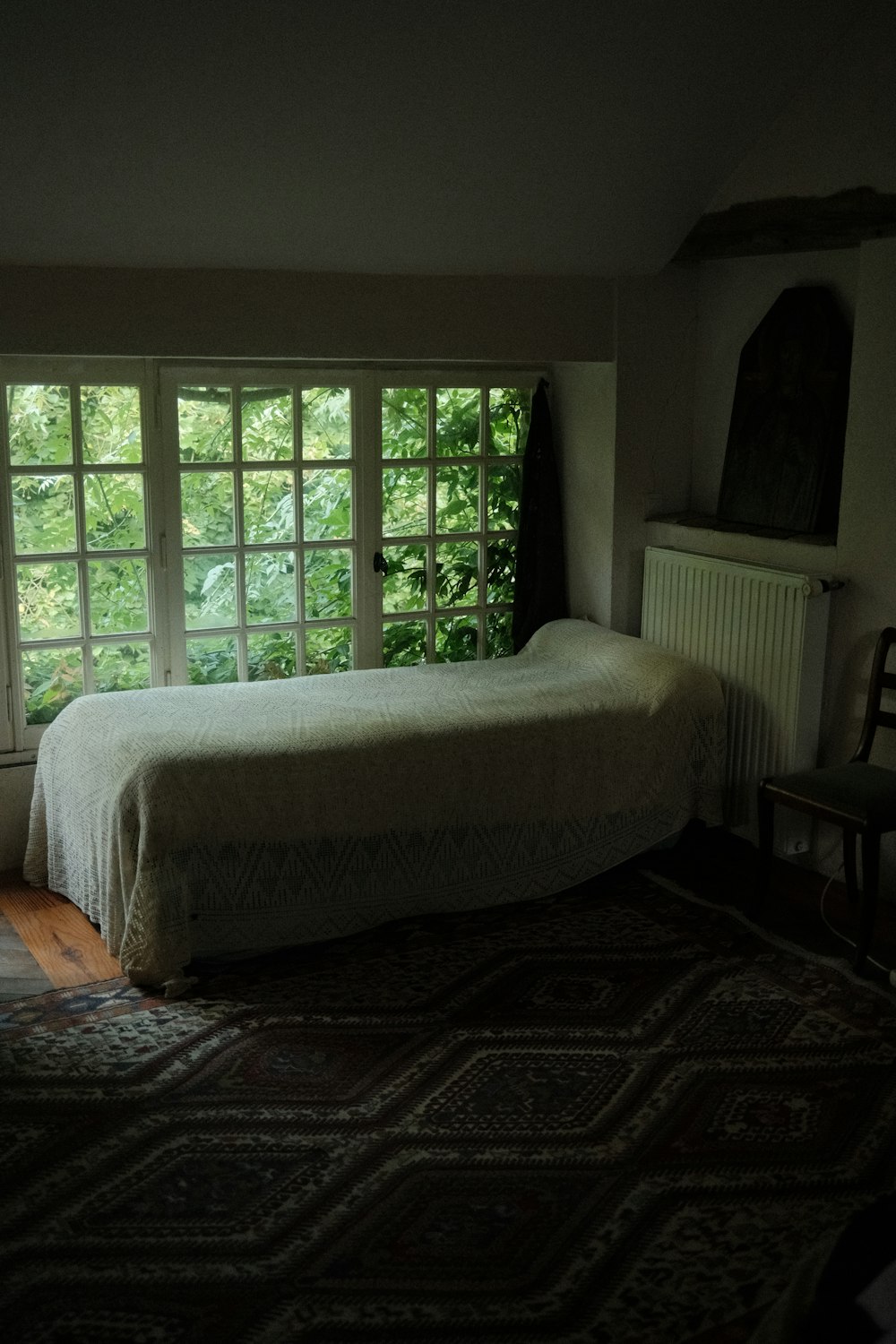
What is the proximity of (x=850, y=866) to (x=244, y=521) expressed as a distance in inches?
95.9

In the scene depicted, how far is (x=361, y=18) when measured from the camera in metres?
3.36

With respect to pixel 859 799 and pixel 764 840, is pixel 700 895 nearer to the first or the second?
pixel 764 840

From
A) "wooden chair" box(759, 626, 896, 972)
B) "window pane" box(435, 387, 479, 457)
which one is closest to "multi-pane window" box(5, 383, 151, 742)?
"window pane" box(435, 387, 479, 457)

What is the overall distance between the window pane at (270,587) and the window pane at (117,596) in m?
0.39

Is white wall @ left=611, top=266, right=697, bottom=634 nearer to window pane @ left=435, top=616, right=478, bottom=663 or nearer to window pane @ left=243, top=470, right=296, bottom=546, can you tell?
window pane @ left=435, top=616, right=478, bottom=663

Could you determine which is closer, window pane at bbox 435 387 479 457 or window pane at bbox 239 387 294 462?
window pane at bbox 239 387 294 462

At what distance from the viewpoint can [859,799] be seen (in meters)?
3.81

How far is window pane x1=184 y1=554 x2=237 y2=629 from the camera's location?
475 cm

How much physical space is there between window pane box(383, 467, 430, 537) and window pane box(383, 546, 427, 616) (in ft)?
0.25

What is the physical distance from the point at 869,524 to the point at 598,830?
1336 millimetres

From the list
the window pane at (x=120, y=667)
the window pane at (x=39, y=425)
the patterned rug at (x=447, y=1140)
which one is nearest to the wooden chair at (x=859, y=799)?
the patterned rug at (x=447, y=1140)

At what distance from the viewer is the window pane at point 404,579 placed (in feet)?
16.8

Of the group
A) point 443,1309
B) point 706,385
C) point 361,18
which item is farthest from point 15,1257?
point 706,385

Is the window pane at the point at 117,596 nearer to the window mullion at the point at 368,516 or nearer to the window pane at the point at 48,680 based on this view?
the window pane at the point at 48,680
